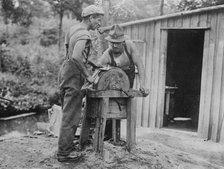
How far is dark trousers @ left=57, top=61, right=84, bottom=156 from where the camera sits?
457 centimetres

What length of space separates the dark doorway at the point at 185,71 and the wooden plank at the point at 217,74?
126 inches

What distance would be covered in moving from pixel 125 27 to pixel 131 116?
5168 mm

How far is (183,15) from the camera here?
27.1 ft

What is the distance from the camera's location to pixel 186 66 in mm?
11859

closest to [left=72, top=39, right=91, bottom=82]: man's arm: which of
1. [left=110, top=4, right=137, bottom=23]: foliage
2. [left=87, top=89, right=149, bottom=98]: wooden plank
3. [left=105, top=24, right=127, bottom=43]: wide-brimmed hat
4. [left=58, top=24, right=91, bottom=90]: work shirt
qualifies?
[left=58, top=24, right=91, bottom=90]: work shirt

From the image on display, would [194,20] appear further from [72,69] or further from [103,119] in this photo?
[72,69]

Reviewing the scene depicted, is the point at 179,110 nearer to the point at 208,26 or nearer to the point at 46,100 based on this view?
the point at 208,26

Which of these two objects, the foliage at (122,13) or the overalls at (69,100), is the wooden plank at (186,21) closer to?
the overalls at (69,100)

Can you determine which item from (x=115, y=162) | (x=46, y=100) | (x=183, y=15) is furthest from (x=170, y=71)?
(x=115, y=162)

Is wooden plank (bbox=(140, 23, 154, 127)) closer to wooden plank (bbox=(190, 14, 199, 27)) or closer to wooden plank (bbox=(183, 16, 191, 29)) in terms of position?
wooden plank (bbox=(183, 16, 191, 29))

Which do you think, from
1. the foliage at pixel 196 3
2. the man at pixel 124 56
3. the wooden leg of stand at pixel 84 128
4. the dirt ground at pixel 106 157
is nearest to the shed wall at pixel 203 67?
the dirt ground at pixel 106 157

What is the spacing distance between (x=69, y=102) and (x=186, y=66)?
8173mm

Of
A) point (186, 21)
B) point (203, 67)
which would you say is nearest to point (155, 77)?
point (203, 67)

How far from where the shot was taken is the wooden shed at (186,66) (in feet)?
25.3
